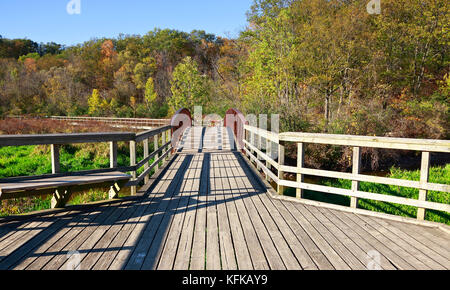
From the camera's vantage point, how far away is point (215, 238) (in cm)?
305

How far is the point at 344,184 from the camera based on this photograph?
909 cm

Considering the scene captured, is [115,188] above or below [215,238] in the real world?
above

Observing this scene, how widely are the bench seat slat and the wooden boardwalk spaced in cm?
44

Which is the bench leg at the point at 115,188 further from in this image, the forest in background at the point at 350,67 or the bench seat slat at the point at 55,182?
the forest in background at the point at 350,67

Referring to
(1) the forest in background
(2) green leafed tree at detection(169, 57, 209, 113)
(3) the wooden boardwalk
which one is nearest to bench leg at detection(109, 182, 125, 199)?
(3) the wooden boardwalk

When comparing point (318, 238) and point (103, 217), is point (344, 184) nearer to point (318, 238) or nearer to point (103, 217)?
point (318, 238)

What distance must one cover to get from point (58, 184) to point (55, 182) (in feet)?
0.23

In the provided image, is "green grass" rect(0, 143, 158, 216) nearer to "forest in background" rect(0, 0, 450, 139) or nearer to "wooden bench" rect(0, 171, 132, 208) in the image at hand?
"forest in background" rect(0, 0, 450, 139)

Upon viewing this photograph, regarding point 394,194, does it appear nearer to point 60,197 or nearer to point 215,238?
point 215,238

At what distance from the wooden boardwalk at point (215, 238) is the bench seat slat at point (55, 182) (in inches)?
17.4

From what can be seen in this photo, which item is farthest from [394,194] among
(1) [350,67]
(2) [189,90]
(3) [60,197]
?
(2) [189,90]
